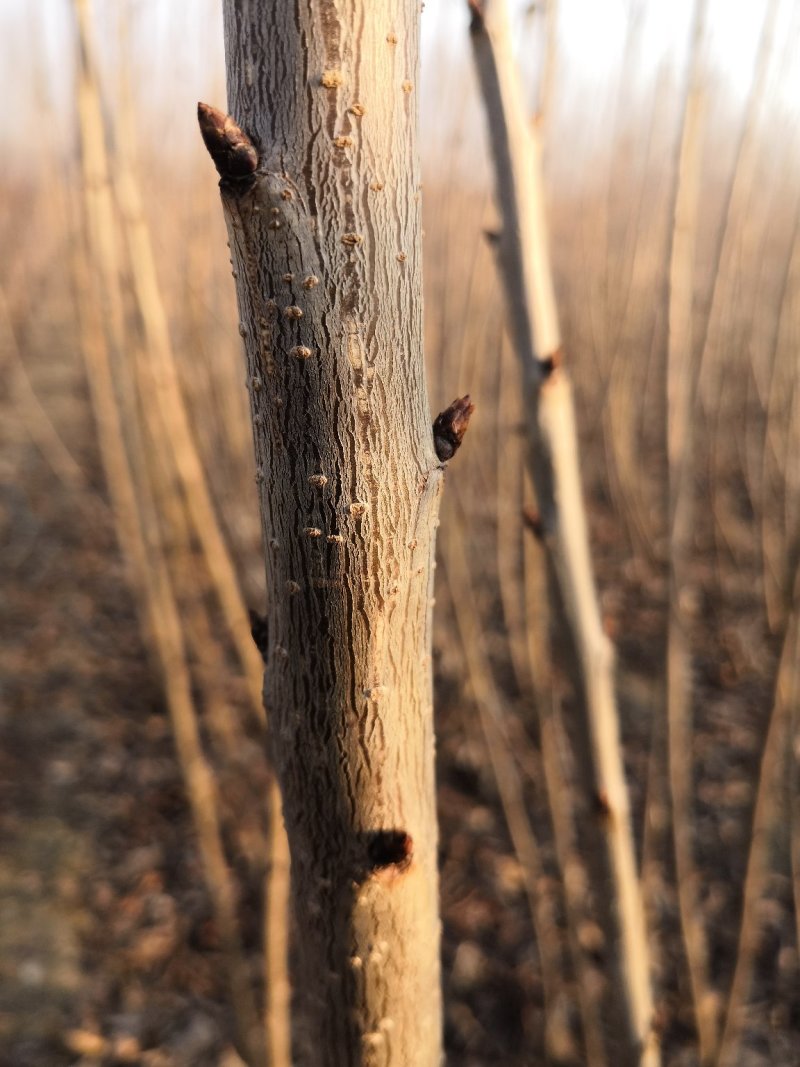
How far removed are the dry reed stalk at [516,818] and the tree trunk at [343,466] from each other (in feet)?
3.59

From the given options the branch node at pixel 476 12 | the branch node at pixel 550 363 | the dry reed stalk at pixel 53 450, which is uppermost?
the dry reed stalk at pixel 53 450

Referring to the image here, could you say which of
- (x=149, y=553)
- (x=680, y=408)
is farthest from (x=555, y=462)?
(x=149, y=553)

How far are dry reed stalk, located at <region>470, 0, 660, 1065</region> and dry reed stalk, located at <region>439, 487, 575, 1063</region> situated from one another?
78cm

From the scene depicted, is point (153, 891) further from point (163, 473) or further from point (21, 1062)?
point (163, 473)

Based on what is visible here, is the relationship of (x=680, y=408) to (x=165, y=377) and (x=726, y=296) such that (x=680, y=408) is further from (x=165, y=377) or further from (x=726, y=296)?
(x=726, y=296)

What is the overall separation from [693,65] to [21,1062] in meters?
2.01

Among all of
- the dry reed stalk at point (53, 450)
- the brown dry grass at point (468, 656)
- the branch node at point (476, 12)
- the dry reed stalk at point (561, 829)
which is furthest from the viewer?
the dry reed stalk at point (53, 450)

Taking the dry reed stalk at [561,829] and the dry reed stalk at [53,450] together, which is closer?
the dry reed stalk at [561,829]

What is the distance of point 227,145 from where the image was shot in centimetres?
33

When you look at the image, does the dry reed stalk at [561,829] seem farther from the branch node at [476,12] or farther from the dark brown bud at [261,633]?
the branch node at [476,12]

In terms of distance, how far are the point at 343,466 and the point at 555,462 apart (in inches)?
11.3

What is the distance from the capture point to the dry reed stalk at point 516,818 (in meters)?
1.49

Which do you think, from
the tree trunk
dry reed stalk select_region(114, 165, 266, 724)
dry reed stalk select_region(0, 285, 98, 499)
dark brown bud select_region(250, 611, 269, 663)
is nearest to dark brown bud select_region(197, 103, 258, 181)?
the tree trunk

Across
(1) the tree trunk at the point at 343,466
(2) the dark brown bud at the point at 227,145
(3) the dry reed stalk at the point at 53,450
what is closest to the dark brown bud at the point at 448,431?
(1) the tree trunk at the point at 343,466
